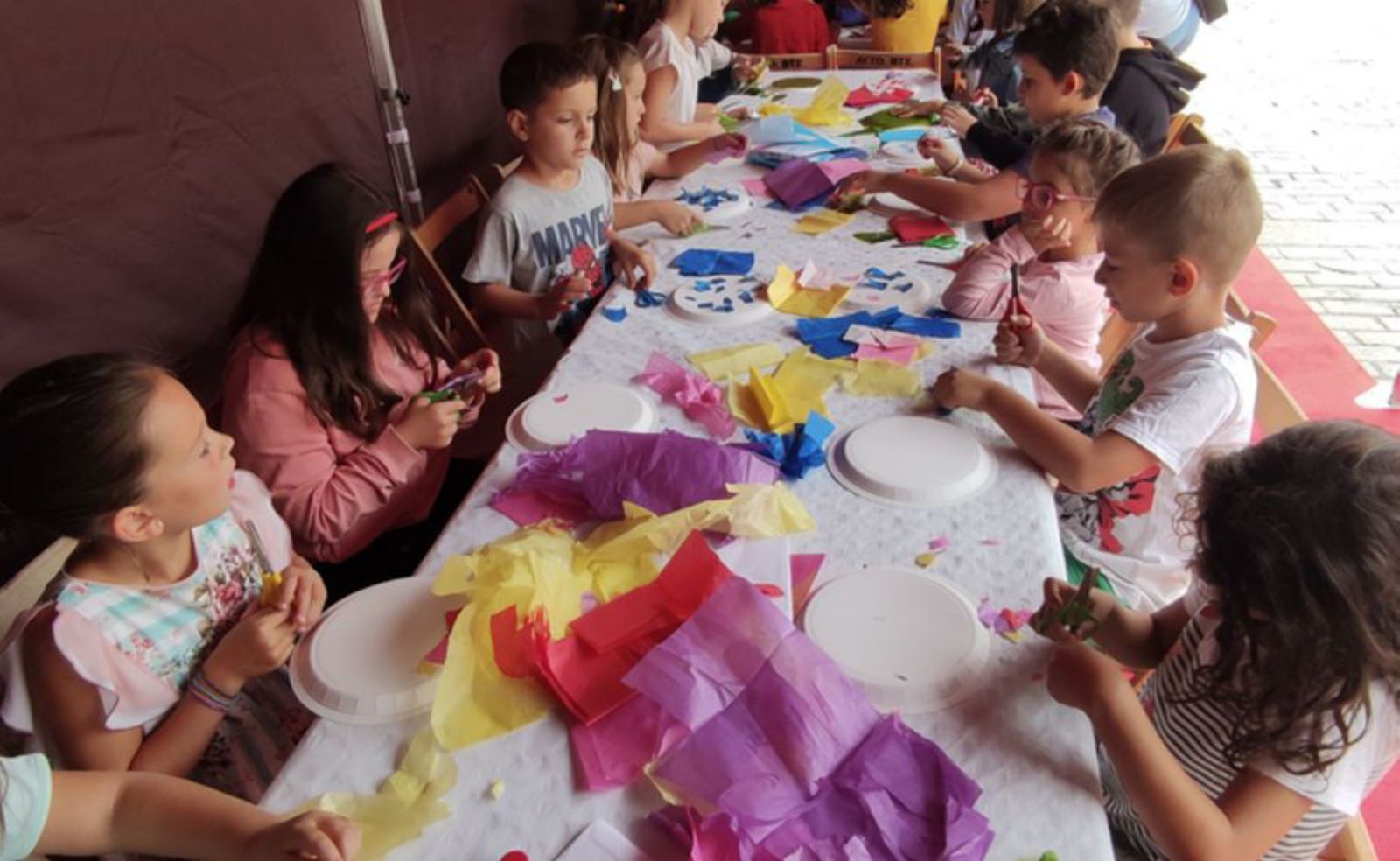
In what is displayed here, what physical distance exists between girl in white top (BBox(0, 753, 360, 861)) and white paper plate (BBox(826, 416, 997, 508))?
748 mm

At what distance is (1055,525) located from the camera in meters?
1.17

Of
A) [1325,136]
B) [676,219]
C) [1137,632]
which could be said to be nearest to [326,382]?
[676,219]

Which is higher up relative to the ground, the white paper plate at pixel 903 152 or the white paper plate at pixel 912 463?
the white paper plate at pixel 912 463

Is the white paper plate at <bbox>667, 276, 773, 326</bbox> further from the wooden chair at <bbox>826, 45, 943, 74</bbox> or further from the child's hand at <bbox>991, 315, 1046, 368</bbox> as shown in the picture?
the wooden chair at <bbox>826, 45, 943, 74</bbox>

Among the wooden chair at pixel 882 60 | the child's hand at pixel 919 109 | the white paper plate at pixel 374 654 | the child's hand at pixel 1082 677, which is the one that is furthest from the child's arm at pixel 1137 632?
the wooden chair at pixel 882 60

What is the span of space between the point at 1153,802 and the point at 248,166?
2.06 metres

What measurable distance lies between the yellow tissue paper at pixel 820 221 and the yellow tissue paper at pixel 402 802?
4.98 feet

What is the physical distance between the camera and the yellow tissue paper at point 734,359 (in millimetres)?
1535

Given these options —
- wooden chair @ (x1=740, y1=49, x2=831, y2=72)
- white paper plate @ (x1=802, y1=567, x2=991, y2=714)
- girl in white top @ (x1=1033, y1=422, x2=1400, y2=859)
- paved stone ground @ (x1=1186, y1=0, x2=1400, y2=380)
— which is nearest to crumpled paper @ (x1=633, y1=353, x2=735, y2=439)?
white paper plate @ (x1=802, y1=567, x2=991, y2=714)

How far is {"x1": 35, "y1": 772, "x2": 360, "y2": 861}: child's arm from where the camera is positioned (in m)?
0.81

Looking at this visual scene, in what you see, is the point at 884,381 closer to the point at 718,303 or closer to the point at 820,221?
the point at 718,303

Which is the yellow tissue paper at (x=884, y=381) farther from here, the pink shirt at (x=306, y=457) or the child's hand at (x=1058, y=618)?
the pink shirt at (x=306, y=457)

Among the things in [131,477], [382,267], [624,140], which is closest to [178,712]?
[131,477]

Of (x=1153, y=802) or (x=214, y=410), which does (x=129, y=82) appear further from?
(x=1153, y=802)
